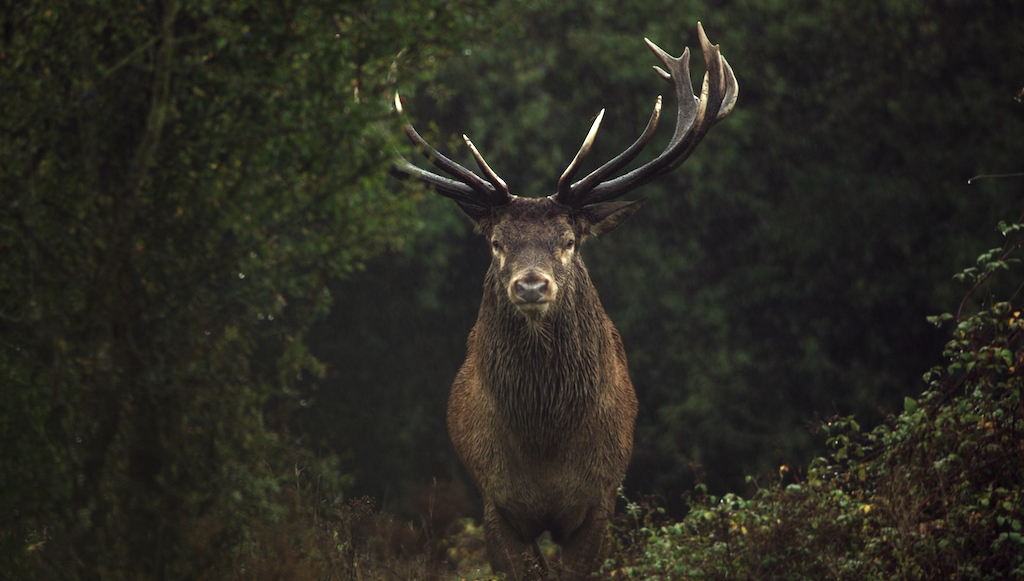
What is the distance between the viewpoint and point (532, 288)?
19.4 feet

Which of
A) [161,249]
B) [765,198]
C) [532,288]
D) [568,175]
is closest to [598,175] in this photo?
[568,175]

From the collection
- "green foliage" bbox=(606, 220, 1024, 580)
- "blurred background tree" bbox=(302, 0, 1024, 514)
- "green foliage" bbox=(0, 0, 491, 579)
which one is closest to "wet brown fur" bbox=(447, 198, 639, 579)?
"green foliage" bbox=(606, 220, 1024, 580)

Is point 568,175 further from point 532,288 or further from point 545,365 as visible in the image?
point 545,365

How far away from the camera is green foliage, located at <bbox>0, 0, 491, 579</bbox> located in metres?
4.10

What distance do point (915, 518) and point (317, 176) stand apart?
315 centimetres

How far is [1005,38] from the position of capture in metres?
9.70

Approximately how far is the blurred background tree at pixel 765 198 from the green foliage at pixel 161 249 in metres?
5.61

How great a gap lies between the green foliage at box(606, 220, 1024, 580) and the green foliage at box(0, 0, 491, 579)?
218 cm

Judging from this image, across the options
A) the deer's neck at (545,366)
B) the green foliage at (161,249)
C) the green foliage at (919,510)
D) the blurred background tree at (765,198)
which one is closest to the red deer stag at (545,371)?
the deer's neck at (545,366)

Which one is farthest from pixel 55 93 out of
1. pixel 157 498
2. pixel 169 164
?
pixel 157 498

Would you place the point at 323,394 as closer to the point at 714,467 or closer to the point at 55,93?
the point at 714,467

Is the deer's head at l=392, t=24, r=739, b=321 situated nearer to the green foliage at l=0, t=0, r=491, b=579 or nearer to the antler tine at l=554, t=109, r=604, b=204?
the antler tine at l=554, t=109, r=604, b=204

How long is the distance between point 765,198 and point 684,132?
370cm

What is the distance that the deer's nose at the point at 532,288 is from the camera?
233 inches
